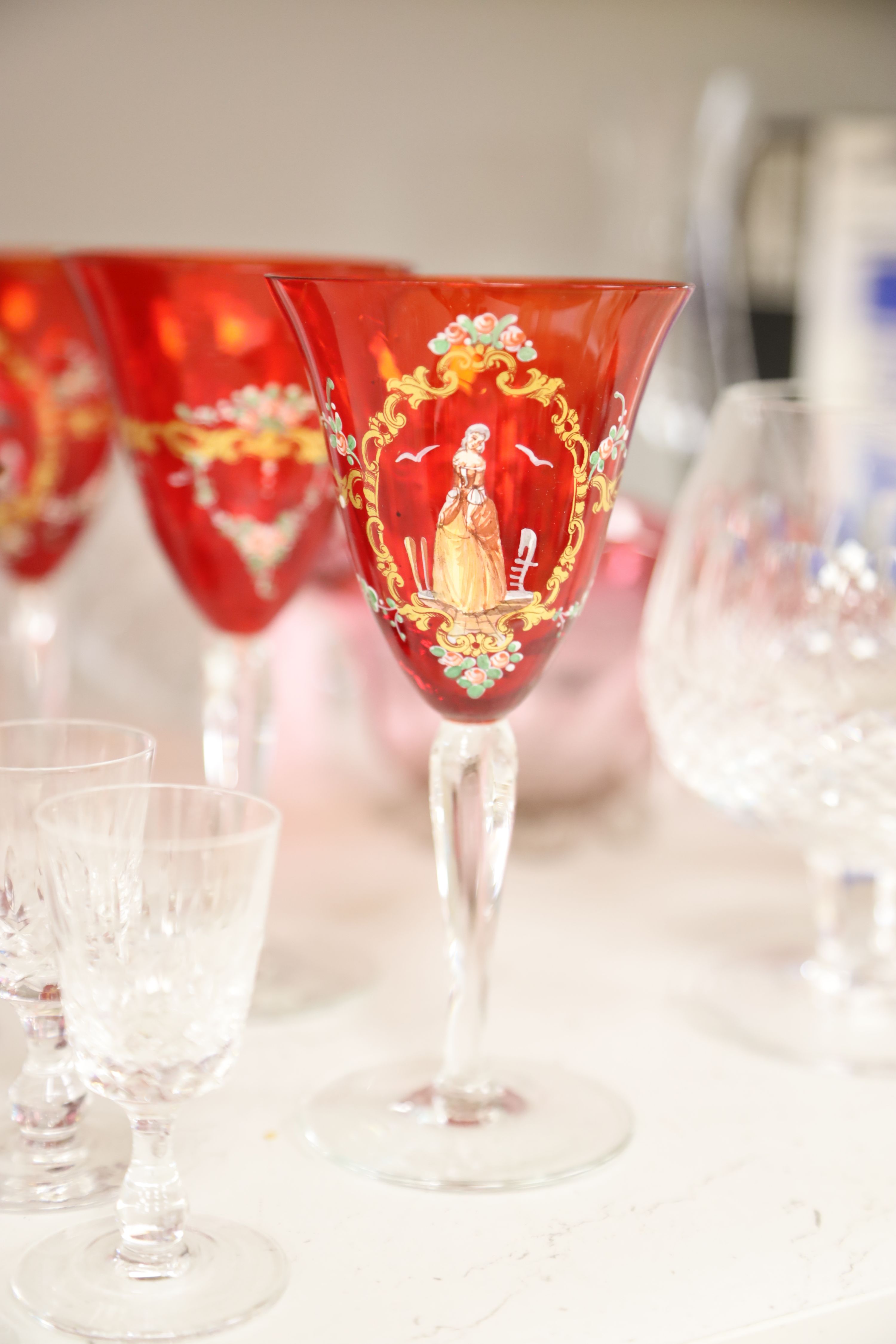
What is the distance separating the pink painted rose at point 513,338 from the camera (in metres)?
0.54

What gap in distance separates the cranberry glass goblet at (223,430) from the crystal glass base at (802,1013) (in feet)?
0.63

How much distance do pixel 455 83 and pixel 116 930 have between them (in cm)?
150

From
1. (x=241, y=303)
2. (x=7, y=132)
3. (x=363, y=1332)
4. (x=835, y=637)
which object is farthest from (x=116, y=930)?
(x=7, y=132)

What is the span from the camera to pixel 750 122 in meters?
1.97

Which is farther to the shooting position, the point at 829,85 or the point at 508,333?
the point at 829,85

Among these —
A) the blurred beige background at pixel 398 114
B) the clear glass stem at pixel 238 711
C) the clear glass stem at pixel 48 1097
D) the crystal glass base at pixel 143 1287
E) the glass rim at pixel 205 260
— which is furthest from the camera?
the blurred beige background at pixel 398 114

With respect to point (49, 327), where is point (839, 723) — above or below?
below

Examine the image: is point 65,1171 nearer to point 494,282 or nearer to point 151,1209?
point 151,1209

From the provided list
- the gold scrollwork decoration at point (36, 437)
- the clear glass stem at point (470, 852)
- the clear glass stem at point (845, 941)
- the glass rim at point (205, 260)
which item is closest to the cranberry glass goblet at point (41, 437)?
the gold scrollwork decoration at point (36, 437)

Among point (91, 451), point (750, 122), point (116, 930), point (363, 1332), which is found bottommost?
point (363, 1332)

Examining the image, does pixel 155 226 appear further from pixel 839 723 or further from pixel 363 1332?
pixel 363 1332

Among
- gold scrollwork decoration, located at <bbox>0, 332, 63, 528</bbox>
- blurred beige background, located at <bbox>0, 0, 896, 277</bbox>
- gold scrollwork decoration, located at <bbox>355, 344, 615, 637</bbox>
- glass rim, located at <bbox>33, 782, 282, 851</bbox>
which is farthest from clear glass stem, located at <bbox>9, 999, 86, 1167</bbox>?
blurred beige background, located at <bbox>0, 0, 896, 277</bbox>

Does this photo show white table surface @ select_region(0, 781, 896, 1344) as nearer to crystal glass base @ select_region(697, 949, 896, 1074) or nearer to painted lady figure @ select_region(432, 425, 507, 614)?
crystal glass base @ select_region(697, 949, 896, 1074)

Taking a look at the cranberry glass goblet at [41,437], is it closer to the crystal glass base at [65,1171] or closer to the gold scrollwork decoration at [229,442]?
the gold scrollwork decoration at [229,442]
